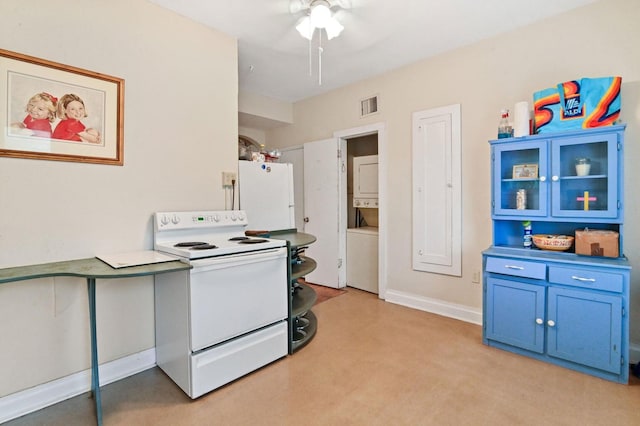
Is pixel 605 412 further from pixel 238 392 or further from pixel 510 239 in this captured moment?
pixel 238 392

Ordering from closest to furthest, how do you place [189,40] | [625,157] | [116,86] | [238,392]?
[238,392] → [116,86] → [625,157] → [189,40]

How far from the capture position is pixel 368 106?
3875 millimetres

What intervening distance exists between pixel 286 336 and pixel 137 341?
1.06 meters

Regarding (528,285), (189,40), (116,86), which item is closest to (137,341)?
(116,86)

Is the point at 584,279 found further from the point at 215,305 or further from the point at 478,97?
the point at 215,305

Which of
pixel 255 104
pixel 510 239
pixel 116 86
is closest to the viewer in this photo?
pixel 116 86

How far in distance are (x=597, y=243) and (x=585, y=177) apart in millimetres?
477

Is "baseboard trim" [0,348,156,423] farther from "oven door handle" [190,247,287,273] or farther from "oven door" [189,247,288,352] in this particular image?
"oven door handle" [190,247,287,273]

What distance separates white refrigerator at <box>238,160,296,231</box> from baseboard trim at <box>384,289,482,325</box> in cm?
144

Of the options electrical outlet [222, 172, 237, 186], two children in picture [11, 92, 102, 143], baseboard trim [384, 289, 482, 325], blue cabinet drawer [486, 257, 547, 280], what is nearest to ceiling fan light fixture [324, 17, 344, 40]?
electrical outlet [222, 172, 237, 186]

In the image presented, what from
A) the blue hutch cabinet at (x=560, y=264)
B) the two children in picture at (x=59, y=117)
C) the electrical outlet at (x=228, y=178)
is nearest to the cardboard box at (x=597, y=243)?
the blue hutch cabinet at (x=560, y=264)

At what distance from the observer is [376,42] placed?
2.95 metres

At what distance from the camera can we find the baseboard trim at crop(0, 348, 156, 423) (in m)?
1.81

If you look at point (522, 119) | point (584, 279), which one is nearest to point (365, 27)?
point (522, 119)
